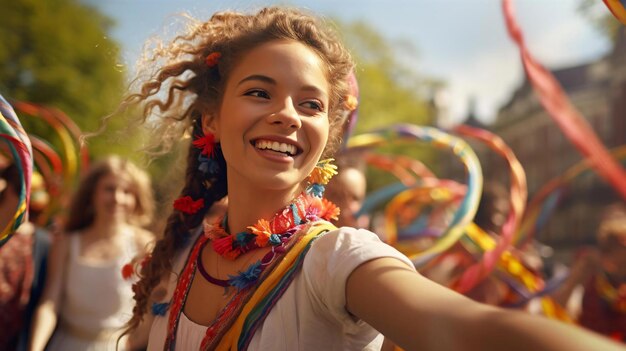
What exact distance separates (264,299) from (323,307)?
175 mm

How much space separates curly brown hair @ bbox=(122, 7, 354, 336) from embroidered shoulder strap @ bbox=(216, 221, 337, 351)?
0.53 metres

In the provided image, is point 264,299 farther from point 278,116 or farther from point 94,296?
point 94,296

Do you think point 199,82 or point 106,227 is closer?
point 199,82

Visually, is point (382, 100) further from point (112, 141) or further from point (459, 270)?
point (112, 141)

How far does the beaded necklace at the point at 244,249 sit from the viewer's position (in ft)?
5.45

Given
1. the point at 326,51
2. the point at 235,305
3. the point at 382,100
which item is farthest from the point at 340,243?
the point at 382,100

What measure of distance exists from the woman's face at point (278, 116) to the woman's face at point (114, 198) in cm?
266

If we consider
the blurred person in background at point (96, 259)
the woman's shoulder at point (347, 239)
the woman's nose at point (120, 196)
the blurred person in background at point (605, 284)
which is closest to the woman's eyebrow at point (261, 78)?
the woman's shoulder at point (347, 239)

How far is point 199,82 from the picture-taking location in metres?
2.10

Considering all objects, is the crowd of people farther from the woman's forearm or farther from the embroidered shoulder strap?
the woman's forearm

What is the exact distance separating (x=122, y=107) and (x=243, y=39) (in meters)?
0.50

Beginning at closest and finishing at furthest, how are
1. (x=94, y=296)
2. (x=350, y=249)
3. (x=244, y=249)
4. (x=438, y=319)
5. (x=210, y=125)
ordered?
(x=438, y=319) → (x=350, y=249) → (x=244, y=249) → (x=210, y=125) → (x=94, y=296)

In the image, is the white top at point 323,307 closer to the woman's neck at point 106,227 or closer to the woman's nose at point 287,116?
the woman's nose at point 287,116

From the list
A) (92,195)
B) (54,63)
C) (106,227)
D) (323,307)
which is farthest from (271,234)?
(54,63)
